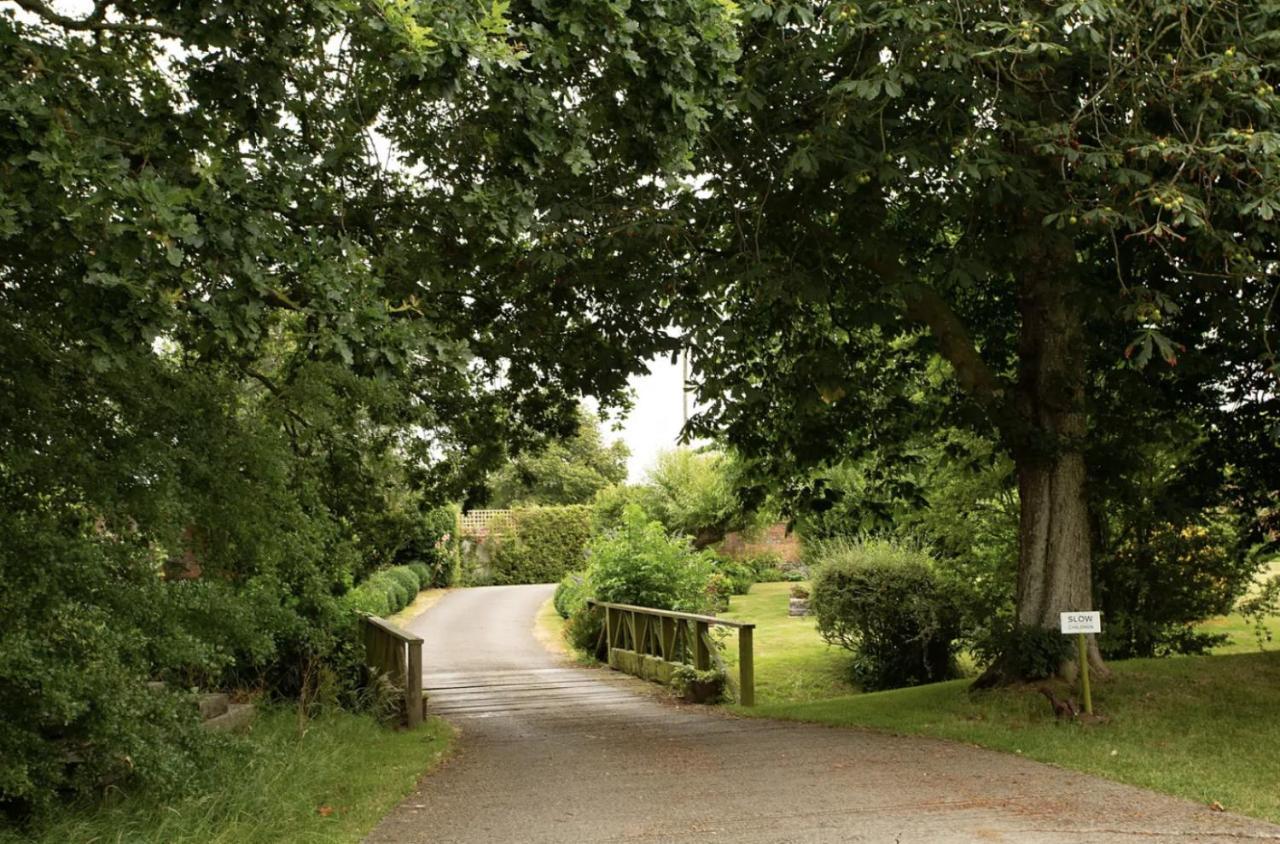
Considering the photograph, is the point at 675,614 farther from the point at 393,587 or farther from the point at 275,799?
the point at 393,587

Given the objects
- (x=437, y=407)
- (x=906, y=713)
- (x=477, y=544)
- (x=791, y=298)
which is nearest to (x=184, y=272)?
(x=791, y=298)

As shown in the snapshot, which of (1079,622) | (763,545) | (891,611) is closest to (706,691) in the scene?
(891,611)

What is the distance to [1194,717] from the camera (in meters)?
9.20

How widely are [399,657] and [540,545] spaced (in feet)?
96.4

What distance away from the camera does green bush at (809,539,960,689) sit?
15062 mm

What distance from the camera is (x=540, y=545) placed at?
41094mm

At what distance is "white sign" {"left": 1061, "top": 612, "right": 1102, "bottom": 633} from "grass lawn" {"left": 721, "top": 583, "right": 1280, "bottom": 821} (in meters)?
0.82

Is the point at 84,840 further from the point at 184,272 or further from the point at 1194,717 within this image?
the point at 1194,717

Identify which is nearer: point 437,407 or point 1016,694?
point 1016,694

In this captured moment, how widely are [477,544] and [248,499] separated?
3466cm

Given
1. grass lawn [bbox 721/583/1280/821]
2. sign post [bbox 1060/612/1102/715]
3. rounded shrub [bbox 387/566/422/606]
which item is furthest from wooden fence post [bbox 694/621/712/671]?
rounded shrub [bbox 387/566/422/606]

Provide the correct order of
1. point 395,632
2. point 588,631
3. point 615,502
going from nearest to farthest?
point 395,632 < point 588,631 < point 615,502

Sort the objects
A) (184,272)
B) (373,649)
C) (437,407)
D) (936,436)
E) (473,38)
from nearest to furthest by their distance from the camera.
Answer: (184,272) < (473,38) < (437,407) < (373,649) < (936,436)

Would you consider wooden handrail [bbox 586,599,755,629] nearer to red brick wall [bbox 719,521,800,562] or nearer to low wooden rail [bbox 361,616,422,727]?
low wooden rail [bbox 361,616,422,727]
